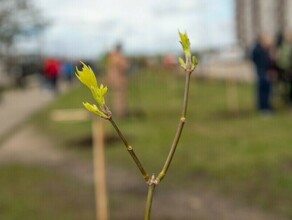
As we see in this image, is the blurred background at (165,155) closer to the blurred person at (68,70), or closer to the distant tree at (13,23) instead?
the distant tree at (13,23)

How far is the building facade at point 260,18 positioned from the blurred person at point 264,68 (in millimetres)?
13460

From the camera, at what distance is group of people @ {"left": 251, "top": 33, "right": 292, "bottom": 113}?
13.0 meters

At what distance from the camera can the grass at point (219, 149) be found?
752 centimetres

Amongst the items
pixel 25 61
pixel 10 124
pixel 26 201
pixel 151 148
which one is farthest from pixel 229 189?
pixel 25 61

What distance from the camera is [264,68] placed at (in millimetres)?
13055

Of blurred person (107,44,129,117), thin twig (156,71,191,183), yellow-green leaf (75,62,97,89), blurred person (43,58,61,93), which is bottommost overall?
blurred person (43,58,61,93)

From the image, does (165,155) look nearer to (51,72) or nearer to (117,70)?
(117,70)

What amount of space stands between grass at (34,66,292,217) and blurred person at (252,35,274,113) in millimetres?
317

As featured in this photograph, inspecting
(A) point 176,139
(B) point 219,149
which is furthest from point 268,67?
(A) point 176,139

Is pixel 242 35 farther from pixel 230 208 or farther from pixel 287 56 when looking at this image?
pixel 230 208

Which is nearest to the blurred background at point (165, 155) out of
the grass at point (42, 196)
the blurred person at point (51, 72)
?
the grass at point (42, 196)

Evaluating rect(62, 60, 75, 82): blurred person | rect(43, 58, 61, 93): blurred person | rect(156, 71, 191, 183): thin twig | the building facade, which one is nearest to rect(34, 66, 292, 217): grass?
rect(156, 71, 191, 183): thin twig

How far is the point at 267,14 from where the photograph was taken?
107 feet

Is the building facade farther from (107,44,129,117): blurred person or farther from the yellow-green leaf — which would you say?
the yellow-green leaf
